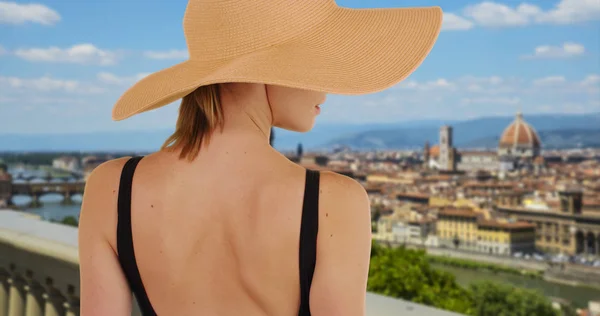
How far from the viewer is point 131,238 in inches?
14.3

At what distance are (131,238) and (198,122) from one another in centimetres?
7

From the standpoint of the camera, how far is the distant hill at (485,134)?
33594mm

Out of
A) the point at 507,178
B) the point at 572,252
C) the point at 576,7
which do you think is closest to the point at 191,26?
the point at 572,252

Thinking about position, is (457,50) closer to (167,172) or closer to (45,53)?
(45,53)

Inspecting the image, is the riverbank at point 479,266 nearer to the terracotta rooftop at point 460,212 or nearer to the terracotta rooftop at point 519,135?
the terracotta rooftop at point 460,212

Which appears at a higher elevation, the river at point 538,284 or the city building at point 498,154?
the city building at point 498,154

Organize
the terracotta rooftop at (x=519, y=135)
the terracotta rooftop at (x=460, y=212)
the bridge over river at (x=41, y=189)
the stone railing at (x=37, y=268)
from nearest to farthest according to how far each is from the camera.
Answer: the stone railing at (x=37, y=268), the bridge over river at (x=41, y=189), the terracotta rooftop at (x=460, y=212), the terracotta rooftop at (x=519, y=135)

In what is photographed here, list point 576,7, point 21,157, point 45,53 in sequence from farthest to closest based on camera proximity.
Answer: point 576,7 < point 45,53 < point 21,157

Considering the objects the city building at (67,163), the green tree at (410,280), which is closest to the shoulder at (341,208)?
the green tree at (410,280)

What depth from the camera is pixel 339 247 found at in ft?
1.04

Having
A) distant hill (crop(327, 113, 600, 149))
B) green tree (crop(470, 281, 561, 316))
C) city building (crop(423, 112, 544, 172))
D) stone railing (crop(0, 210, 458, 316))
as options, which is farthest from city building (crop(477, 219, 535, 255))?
stone railing (crop(0, 210, 458, 316))

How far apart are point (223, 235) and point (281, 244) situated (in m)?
0.03

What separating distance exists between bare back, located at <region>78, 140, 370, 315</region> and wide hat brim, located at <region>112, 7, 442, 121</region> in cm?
4

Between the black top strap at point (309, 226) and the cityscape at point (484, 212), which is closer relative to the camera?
the black top strap at point (309, 226)
